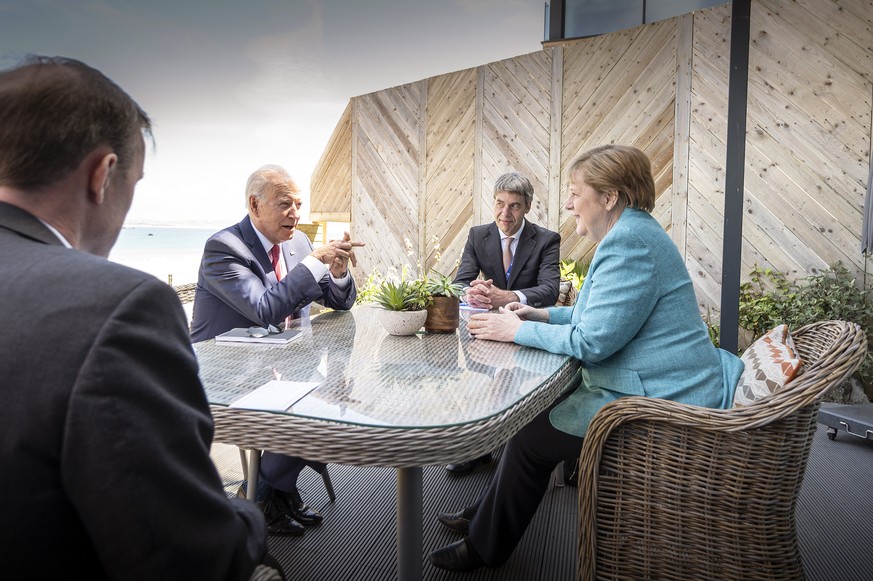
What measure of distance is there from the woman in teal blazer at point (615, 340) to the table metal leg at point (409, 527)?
51 cm

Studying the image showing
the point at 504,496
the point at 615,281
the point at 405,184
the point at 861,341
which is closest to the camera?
the point at 861,341

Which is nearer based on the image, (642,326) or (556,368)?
(556,368)

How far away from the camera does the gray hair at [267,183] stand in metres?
2.45

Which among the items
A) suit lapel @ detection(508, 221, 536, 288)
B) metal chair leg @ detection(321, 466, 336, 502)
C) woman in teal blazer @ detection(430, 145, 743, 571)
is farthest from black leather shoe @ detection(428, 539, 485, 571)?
suit lapel @ detection(508, 221, 536, 288)

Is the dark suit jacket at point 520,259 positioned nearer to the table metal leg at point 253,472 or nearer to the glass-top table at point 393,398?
the glass-top table at point 393,398

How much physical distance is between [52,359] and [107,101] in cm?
40

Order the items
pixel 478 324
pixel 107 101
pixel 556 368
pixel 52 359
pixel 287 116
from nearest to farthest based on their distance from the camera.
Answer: pixel 52 359 < pixel 107 101 < pixel 556 368 < pixel 478 324 < pixel 287 116

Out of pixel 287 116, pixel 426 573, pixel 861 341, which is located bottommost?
pixel 426 573

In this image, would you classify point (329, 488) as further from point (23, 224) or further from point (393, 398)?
point (23, 224)

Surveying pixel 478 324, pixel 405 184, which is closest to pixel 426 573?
pixel 478 324

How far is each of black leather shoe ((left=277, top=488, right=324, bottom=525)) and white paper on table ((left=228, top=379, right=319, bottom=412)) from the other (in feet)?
3.91

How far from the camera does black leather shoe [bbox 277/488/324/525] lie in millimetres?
2385

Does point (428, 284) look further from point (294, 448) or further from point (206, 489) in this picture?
point (206, 489)

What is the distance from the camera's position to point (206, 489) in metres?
0.70
